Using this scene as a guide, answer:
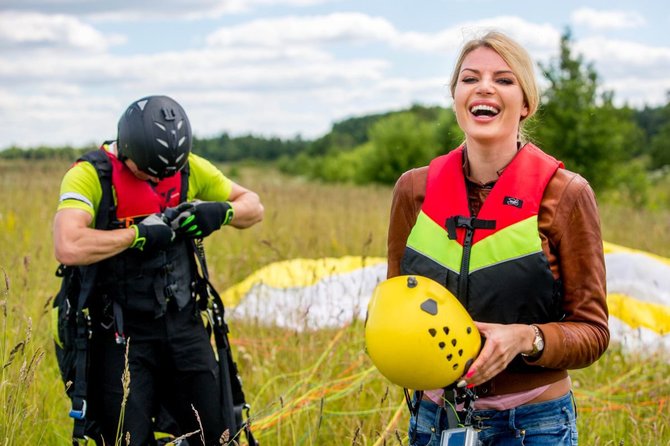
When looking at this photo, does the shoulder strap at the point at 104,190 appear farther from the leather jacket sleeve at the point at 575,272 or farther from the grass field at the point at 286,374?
the leather jacket sleeve at the point at 575,272

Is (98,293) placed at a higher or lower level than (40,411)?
higher

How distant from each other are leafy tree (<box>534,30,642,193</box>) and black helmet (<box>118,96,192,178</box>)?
12.6m

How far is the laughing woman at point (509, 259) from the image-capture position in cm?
202

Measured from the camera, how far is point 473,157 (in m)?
2.25

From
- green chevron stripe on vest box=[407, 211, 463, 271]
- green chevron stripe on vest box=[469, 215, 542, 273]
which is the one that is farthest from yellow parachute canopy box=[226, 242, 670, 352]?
green chevron stripe on vest box=[469, 215, 542, 273]

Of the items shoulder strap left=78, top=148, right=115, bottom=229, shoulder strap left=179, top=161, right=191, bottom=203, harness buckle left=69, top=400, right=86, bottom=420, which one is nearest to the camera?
harness buckle left=69, top=400, right=86, bottom=420

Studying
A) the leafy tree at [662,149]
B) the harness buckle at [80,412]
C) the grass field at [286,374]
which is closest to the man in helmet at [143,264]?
the harness buckle at [80,412]

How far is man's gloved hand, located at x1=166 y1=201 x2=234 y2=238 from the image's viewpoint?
132 inches

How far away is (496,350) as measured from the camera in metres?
1.92

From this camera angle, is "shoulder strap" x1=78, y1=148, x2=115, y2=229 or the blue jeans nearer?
the blue jeans

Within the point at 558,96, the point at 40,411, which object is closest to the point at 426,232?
the point at 40,411

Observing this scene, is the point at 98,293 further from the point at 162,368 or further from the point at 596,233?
the point at 596,233

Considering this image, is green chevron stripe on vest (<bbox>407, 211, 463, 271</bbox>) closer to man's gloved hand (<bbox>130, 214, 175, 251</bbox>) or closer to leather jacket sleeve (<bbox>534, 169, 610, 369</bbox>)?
leather jacket sleeve (<bbox>534, 169, 610, 369</bbox>)

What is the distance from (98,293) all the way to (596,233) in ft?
7.72
